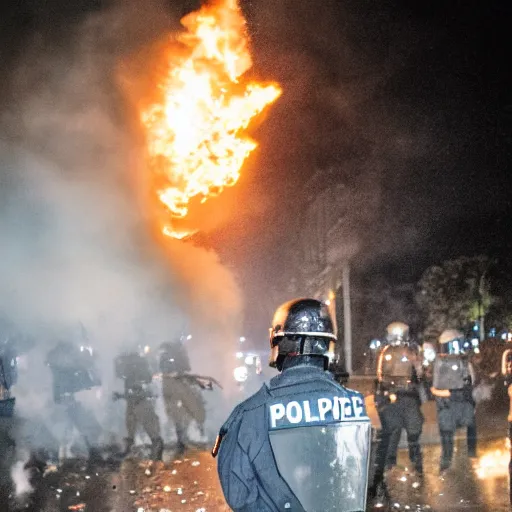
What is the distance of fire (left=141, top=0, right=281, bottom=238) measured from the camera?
31.4ft

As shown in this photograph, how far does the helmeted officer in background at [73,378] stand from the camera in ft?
30.0

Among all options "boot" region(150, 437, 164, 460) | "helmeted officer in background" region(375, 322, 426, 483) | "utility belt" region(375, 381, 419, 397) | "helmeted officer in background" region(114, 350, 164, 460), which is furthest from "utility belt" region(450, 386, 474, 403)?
"helmeted officer in background" region(114, 350, 164, 460)

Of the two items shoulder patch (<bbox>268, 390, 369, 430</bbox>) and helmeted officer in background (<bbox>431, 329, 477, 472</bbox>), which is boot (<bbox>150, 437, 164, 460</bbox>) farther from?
shoulder patch (<bbox>268, 390, 369, 430</bbox>)

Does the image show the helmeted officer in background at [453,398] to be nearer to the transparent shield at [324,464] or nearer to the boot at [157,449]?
the boot at [157,449]

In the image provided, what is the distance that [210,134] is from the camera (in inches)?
416

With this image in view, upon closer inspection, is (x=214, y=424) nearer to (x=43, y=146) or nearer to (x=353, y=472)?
(x=43, y=146)

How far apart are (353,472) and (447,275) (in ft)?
89.2

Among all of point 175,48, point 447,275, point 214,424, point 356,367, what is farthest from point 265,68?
point 447,275

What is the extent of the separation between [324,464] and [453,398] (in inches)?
230

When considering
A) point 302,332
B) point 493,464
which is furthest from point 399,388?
point 302,332

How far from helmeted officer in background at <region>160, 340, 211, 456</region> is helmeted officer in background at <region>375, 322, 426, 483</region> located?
3.12m

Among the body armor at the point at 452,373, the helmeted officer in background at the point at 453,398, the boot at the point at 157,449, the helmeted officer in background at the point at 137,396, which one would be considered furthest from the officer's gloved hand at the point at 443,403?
the helmeted officer in background at the point at 137,396

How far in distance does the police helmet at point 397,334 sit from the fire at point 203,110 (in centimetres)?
481

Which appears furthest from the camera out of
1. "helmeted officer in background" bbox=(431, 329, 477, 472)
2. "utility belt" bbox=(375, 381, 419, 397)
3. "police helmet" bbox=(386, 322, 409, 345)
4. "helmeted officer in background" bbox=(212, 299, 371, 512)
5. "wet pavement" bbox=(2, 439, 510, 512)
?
"police helmet" bbox=(386, 322, 409, 345)
